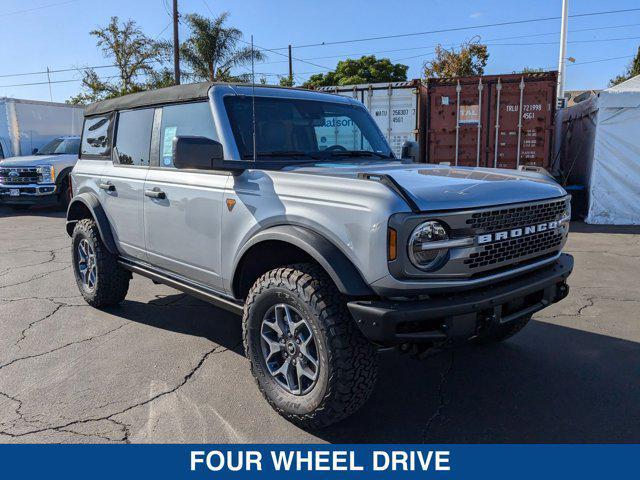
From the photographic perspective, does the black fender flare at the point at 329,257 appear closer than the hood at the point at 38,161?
Yes

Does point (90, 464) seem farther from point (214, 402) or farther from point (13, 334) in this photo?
point (13, 334)

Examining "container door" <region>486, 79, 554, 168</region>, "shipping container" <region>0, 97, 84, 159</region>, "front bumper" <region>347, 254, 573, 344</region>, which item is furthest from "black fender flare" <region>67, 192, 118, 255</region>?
"shipping container" <region>0, 97, 84, 159</region>

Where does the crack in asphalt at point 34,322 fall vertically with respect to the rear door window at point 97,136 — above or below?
below

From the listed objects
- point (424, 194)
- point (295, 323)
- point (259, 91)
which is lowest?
point (295, 323)

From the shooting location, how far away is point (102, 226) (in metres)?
4.69

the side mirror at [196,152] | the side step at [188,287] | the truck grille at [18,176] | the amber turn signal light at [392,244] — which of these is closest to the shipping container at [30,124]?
the truck grille at [18,176]

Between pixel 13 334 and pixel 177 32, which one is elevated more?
pixel 177 32

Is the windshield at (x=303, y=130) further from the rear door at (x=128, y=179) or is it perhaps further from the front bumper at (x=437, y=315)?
the front bumper at (x=437, y=315)

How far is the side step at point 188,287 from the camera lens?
348cm

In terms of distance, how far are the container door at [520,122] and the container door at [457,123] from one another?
0.26m

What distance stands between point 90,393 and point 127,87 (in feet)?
108

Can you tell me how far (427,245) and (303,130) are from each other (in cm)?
174

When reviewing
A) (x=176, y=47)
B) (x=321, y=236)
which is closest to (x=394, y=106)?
(x=321, y=236)

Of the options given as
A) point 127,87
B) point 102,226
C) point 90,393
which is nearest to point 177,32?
point 127,87
